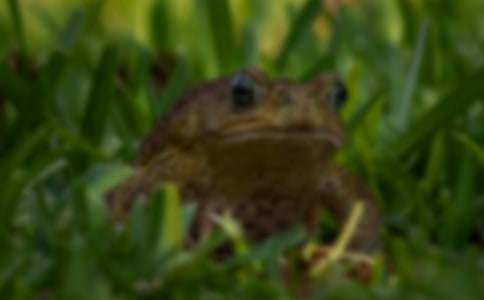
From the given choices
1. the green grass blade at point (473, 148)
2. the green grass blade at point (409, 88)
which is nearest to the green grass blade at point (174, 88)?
the green grass blade at point (409, 88)

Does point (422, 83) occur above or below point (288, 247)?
below

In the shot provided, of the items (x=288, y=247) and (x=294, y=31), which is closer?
(x=288, y=247)

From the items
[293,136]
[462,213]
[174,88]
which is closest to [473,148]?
[462,213]

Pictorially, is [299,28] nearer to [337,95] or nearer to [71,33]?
[71,33]

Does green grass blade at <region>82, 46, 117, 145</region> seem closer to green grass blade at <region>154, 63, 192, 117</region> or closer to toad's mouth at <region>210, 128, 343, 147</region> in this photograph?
green grass blade at <region>154, 63, 192, 117</region>

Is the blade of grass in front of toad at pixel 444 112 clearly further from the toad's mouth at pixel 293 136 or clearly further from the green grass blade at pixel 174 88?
the green grass blade at pixel 174 88

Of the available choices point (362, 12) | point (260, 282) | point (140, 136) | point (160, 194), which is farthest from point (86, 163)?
point (362, 12)

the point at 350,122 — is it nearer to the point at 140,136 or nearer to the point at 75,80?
the point at 140,136
